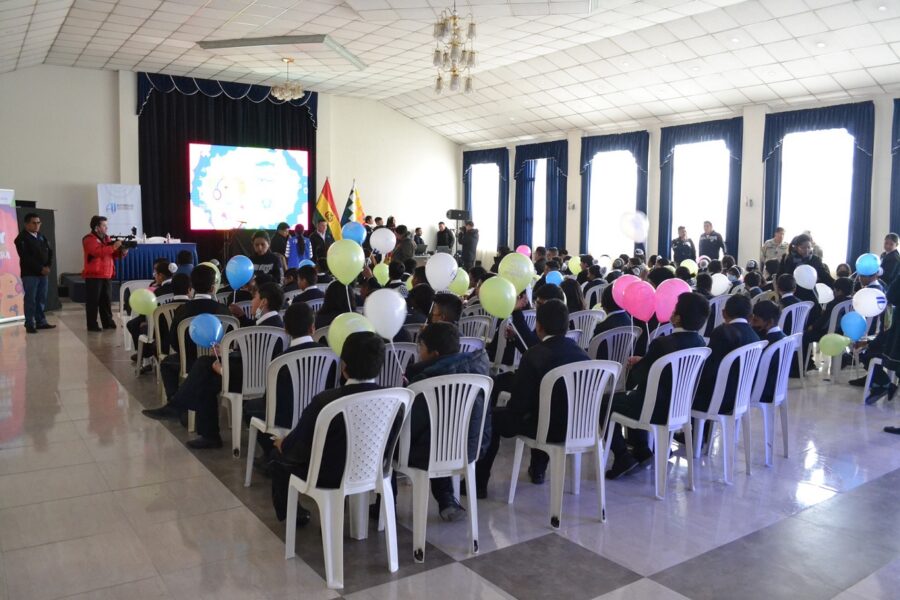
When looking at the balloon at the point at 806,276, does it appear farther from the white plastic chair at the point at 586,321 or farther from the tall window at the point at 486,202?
the tall window at the point at 486,202

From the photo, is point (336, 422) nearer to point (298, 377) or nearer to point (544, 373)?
point (298, 377)

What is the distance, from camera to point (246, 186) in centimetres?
1452

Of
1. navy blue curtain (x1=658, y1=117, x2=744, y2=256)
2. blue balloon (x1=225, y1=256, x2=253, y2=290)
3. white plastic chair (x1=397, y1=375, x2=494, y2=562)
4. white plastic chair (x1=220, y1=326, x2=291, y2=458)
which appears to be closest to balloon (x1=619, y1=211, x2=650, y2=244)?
blue balloon (x1=225, y1=256, x2=253, y2=290)

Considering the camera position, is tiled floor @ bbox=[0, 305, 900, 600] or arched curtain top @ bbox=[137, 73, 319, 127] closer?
tiled floor @ bbox=[0, 305, 900, 600]

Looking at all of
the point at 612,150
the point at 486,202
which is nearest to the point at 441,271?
the point at 612,150

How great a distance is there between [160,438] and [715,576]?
3394mm

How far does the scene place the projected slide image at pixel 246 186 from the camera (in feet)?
46.1

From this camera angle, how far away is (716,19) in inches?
360

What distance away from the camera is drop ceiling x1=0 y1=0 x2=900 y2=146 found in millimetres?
8586

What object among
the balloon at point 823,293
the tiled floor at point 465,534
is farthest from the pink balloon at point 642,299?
the balloon at point 823,293

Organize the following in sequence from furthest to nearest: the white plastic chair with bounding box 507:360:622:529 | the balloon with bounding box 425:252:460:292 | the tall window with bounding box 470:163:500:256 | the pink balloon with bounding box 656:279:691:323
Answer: the tall window with bounding box 470:163:500:256
the balloon with bounding box 425:252:460:292
the pink balloon with bounding box 656:279:691:323
the white plastic chair with bounding box 507:360:622:529

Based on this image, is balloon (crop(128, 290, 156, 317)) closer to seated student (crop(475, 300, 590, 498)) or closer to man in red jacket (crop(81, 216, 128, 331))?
seated student (crop(475, 300, 590, 498))

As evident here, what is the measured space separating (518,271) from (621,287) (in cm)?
76

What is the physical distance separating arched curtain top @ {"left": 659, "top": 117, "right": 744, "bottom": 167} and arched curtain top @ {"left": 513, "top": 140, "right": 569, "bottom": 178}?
8.39ft
